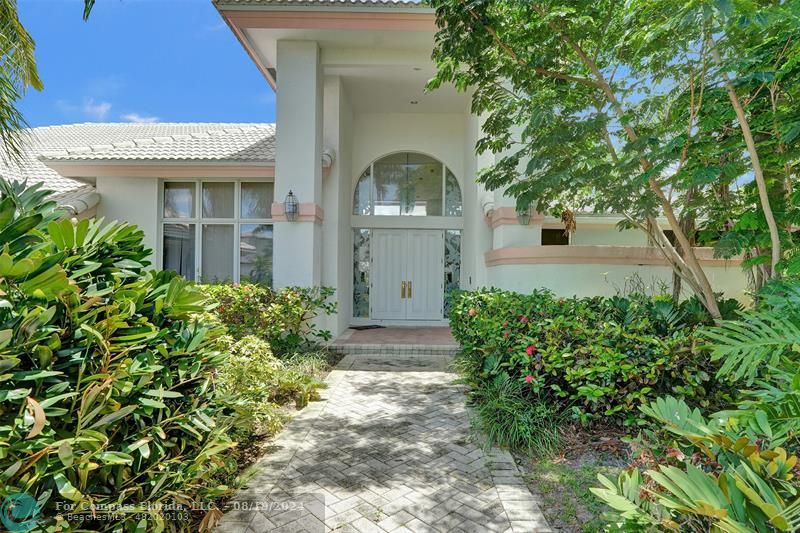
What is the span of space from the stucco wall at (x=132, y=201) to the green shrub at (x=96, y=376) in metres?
7.60

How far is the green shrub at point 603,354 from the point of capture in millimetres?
3717

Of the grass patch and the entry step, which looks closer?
the grass patch

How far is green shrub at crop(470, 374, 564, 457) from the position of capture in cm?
367

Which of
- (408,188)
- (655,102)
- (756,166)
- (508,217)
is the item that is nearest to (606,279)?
(508,217)

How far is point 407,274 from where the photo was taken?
415 inches

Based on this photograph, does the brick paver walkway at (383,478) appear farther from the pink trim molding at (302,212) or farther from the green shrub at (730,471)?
the pink trim molding at (302,212)

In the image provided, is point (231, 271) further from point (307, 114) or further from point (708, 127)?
point (708, 127)

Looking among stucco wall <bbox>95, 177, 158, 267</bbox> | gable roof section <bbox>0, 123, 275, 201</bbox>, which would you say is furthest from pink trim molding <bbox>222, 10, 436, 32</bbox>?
stucco wall <bbox>95, 177, 158, 267</bbox>

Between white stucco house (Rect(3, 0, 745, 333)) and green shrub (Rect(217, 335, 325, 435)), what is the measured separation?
123 inches

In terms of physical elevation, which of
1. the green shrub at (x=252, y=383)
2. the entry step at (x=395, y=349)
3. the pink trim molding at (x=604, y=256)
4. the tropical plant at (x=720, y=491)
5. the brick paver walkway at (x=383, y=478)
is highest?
the pink trim molding at (x=604, y=256)

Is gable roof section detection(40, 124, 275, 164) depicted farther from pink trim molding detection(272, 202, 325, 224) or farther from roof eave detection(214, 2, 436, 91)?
roof eave detection(214, 2, 436, 91)

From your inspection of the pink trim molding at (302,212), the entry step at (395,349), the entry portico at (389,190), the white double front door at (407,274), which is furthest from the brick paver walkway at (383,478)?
the white double front door at (407,274)

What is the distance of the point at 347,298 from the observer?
396 inches

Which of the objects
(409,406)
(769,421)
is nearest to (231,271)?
(409,406)
